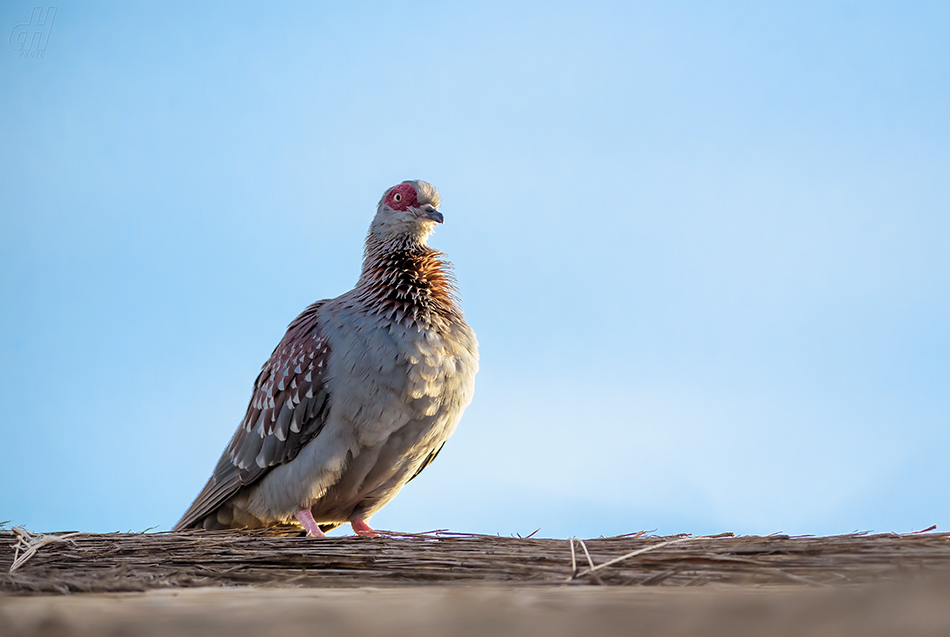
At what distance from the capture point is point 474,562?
287 cm

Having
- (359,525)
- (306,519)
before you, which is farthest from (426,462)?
(306,519)

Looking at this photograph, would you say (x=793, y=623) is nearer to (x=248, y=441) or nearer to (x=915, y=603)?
(x=915, y=603)

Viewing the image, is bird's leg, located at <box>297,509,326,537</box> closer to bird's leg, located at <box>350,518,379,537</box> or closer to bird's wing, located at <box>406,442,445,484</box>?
bird's leg, located at <box>350,518,379,537</box>

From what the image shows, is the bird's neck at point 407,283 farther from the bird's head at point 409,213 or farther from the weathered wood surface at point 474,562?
the weathered wood surface at point 474,562

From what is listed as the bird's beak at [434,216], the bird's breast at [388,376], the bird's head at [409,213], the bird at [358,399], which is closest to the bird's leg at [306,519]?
the bird at [358,399]

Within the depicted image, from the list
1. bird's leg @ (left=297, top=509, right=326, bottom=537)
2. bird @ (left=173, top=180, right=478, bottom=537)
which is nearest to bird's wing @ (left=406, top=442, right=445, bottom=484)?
bird @ (left=173, top=180, right=478, bottom=537)

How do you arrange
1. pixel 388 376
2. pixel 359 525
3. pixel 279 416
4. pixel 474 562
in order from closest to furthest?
1. pixel 474 562
2. pixel 388 376
3. pixel 279 416
4. pixel 359 525

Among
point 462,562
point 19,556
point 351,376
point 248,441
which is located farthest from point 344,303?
point 462,562

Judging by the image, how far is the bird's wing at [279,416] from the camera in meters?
5.00

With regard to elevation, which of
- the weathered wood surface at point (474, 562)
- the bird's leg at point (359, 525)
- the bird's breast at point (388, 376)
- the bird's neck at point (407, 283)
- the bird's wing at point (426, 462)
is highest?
the bird's neck at point (407, 283)

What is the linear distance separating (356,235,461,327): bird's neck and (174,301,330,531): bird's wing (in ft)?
1.39

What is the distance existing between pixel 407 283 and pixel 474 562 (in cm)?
271

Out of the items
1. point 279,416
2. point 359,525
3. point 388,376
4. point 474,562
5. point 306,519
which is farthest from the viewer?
point 359,525

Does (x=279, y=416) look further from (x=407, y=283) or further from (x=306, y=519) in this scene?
(x=407, y=283)
